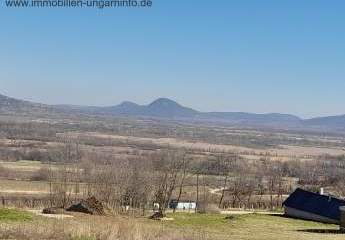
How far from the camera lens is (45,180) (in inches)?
3442

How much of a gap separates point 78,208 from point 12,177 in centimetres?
5455

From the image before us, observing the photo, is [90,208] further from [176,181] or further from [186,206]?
[176,181]

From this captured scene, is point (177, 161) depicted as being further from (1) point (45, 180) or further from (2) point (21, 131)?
(2) point (21, 131)

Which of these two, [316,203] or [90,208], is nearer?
[90,208]

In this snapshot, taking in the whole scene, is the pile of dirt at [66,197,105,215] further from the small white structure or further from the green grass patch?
the small white structure

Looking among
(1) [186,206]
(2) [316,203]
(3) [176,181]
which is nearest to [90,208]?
(2) [316,203]

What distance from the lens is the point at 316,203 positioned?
5419cm

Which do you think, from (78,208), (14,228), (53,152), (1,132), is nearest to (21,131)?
(1,132)

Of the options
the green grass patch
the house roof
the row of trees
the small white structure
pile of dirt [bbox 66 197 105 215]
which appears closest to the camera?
the green grass patch

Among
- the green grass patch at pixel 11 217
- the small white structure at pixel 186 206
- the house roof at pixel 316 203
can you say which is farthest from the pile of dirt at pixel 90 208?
the small white structure at pixel 186 206

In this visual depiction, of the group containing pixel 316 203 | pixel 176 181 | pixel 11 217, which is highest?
pixel 11 217

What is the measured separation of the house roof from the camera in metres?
51.3

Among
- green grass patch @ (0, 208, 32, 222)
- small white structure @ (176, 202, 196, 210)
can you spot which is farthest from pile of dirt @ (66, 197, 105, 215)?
small white structure @ (176, 202, 196, 210)

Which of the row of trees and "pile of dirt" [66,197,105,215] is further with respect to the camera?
the row of trees
